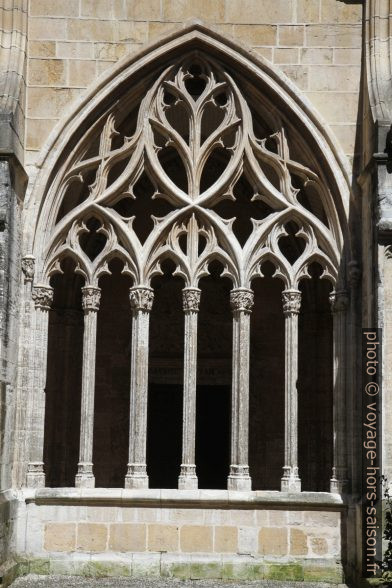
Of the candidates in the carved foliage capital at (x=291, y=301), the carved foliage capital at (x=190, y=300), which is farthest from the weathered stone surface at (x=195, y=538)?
the carved foliage capital at (x=291, y=301)

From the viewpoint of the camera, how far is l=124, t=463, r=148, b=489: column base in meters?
10.6

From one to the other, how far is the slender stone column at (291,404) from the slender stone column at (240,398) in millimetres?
400

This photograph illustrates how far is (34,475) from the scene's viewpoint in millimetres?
10602

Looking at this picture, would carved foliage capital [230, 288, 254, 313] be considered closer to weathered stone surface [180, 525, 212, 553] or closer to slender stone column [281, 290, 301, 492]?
slender stone column [281, 290, 301, 492]

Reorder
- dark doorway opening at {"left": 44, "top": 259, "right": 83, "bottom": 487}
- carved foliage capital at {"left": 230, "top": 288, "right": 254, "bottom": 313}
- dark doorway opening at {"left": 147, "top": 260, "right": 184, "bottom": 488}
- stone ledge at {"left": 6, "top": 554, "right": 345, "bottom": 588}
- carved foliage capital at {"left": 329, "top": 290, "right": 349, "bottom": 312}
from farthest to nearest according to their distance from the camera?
dark doorway opening at {"left": 147, "top": 260, "right": 184, "bottom": 488} < dark doorway opening at {"left": 44, "top": 259, "right": 83, "bottom": 487} < carved foliage capital at {"left": 230, "top": 288, "right": 254, "bottom": 313} < carved foliage capital at {"left": 329, "top": 290, "right": 349, "bottom": 312} < stone ledge at {"left": 6, "top": 554, "right": 345, "bottom": 588}

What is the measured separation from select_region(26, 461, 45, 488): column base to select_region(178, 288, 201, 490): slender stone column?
1426 mm

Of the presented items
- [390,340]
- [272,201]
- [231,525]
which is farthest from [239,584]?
[272,201]

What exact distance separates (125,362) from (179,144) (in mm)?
3820

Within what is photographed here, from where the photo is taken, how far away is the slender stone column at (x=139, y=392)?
10.6 meters

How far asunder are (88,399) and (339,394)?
8.48 feet

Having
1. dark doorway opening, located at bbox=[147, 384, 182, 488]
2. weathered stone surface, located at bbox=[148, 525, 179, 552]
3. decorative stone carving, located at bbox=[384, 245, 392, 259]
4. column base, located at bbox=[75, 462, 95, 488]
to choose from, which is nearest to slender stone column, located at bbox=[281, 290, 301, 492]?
weathered stone surface, located at bbox=[148, 525, 179, 552]

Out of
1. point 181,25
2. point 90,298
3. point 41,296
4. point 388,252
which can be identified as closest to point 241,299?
point 90,298

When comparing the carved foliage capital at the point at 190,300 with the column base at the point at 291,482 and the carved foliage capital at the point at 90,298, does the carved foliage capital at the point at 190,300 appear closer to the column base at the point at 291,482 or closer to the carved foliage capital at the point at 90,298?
the carved foliage capital at the point at 90,298

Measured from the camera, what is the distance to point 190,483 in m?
10.6
